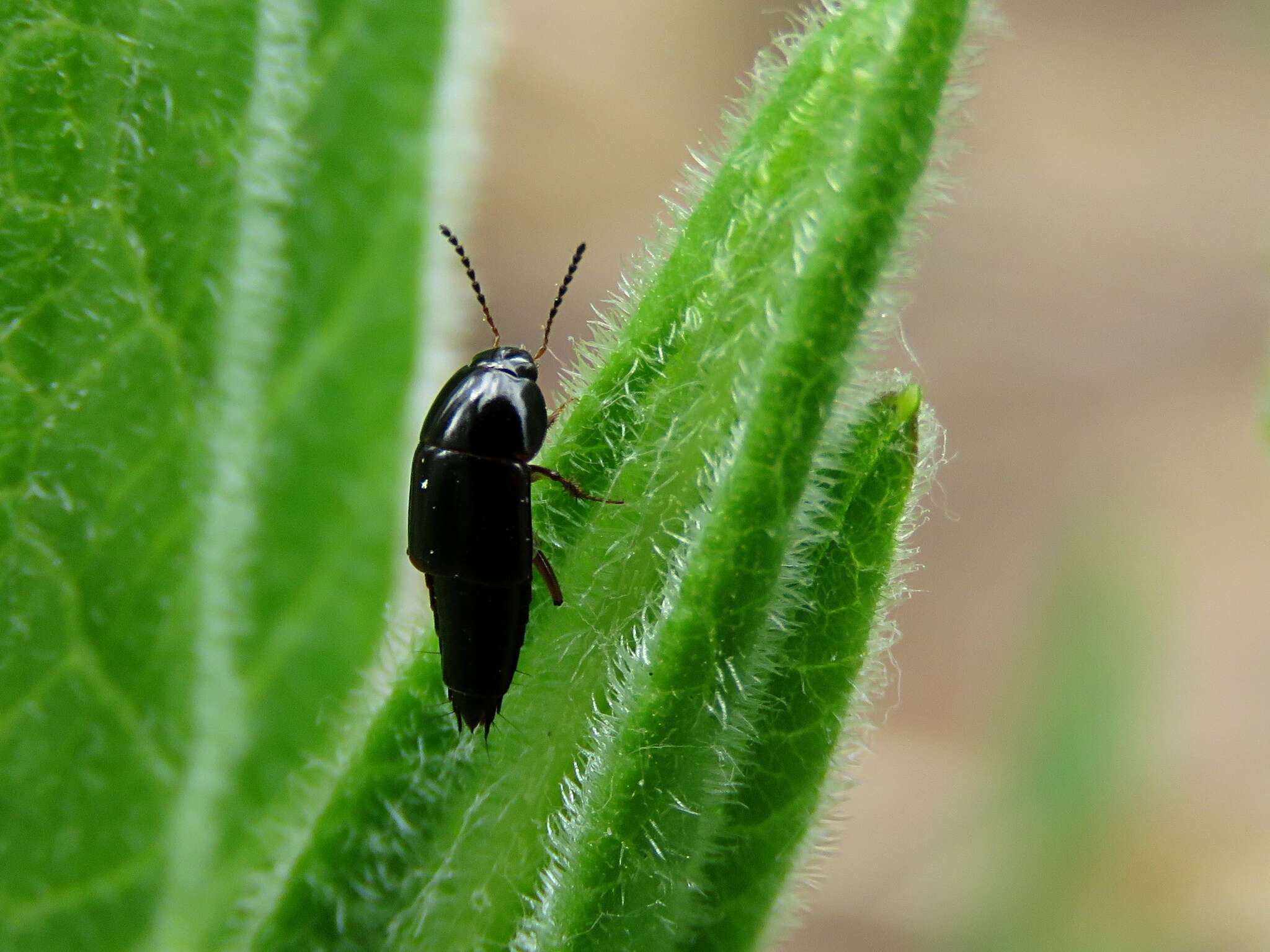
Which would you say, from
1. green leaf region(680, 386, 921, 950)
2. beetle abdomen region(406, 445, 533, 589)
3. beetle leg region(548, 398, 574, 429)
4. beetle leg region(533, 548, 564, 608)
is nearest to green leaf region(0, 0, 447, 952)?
beetle abdomen region(406, 445, 533, 589)

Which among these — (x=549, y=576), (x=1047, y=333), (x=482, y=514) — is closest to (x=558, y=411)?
(x=482, y=514)

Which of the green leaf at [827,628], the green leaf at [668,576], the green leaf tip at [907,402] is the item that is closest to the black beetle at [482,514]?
the green leaf at [668,576]

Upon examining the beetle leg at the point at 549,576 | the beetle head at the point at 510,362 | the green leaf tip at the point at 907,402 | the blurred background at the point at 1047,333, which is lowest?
the blurred background at the point at 1047,333

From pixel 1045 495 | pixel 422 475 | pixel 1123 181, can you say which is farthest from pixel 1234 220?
pixel 422 475

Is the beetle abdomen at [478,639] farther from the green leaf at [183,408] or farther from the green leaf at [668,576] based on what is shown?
the green leaf at [183,408]

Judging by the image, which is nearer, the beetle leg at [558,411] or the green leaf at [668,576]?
the green leaf at [668,576]

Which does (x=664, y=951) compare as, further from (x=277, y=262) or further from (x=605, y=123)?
(x=605, y=123)

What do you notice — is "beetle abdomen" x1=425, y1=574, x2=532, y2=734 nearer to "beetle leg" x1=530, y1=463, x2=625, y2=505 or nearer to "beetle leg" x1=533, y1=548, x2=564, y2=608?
"beetle leg" x1=533, y1=548, x2=564, y2=608
